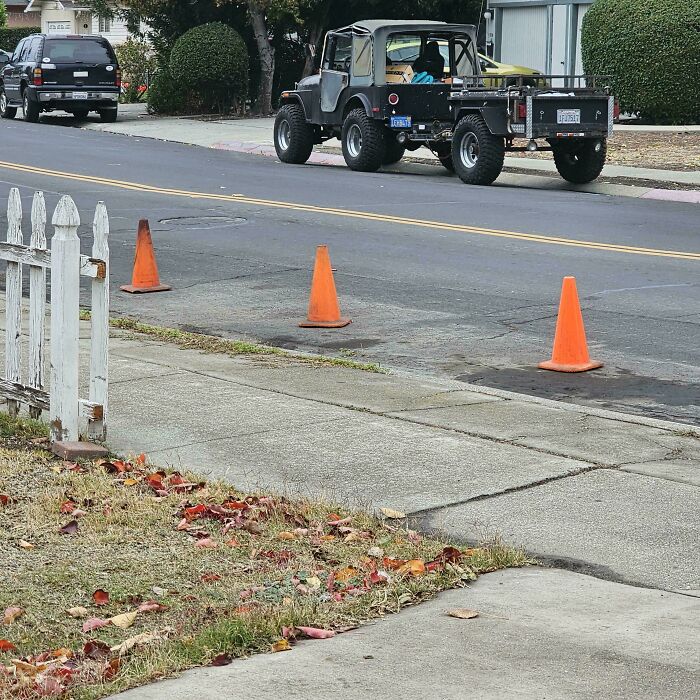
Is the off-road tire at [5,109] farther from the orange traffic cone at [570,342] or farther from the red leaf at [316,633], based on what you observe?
the red leaf at [316,633]

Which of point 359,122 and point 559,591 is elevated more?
point 359,122

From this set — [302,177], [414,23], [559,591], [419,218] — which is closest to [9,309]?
[559,591]

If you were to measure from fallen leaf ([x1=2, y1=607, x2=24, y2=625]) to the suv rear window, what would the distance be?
3169 centimetres

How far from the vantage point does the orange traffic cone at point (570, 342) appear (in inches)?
363

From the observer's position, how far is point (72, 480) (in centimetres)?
636

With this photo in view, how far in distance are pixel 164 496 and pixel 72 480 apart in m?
0.52

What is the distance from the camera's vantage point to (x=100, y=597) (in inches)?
192

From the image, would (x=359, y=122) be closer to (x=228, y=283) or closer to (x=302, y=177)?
(x=302, y=177)

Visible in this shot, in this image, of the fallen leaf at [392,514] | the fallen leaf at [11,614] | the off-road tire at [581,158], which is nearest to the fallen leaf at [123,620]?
the fallen leaf at [11,614]

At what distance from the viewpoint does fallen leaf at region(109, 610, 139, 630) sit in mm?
4629

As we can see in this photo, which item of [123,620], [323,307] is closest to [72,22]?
[323,307]

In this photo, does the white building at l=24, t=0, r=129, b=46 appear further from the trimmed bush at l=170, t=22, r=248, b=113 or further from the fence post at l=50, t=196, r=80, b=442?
the fence post at l=50, t=196, r=80, b=442

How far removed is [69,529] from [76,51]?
3128cm

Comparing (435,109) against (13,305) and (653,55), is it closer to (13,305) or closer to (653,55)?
(653,55)
